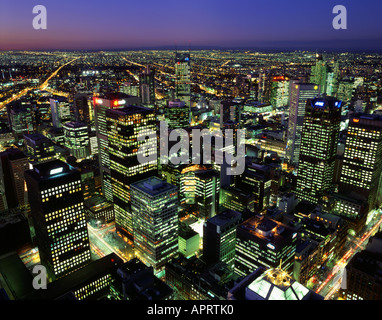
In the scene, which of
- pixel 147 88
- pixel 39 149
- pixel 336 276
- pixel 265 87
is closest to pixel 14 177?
pixel 39 149

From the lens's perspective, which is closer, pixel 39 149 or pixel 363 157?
pixel 363 157

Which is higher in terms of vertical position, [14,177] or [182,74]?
[182,74]

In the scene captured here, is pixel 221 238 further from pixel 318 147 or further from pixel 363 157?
pixel 363 157

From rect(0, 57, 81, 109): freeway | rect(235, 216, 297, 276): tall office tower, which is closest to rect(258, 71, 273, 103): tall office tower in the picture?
rect(0, 57, 81, 109): freeway

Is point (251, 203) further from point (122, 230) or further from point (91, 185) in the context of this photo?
point (91, 185)

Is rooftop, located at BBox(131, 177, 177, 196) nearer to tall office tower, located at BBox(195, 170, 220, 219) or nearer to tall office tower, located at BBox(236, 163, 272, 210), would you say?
tall office tower, located at BBox(195, 170, 220, 219)
